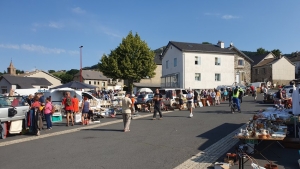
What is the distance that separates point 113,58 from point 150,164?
3427cm

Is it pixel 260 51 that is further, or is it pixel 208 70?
pixel 260 51

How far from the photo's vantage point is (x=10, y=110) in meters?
10.9

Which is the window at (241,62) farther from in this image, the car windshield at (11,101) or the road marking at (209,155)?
the car windshield at (11,101)

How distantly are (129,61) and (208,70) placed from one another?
42.6ft

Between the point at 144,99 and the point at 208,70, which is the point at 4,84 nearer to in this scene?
the point at 208,70

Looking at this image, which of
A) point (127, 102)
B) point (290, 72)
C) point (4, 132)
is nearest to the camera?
point (4, 132)

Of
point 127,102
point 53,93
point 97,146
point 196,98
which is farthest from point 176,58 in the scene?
point 97,146

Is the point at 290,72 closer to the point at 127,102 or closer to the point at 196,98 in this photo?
the point at 196,98

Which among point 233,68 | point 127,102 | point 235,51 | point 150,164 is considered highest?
point 235,51

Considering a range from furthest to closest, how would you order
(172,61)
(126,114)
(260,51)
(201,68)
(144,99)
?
1. (260,51)
2. (172,61)
3. (201,68)
4. (144,99)
5. (126,114)

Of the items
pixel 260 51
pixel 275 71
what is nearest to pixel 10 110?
pixel 275 71

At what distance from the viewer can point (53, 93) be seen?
1936cm

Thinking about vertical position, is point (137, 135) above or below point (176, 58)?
below

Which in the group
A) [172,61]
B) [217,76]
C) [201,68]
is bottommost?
[217,76]
